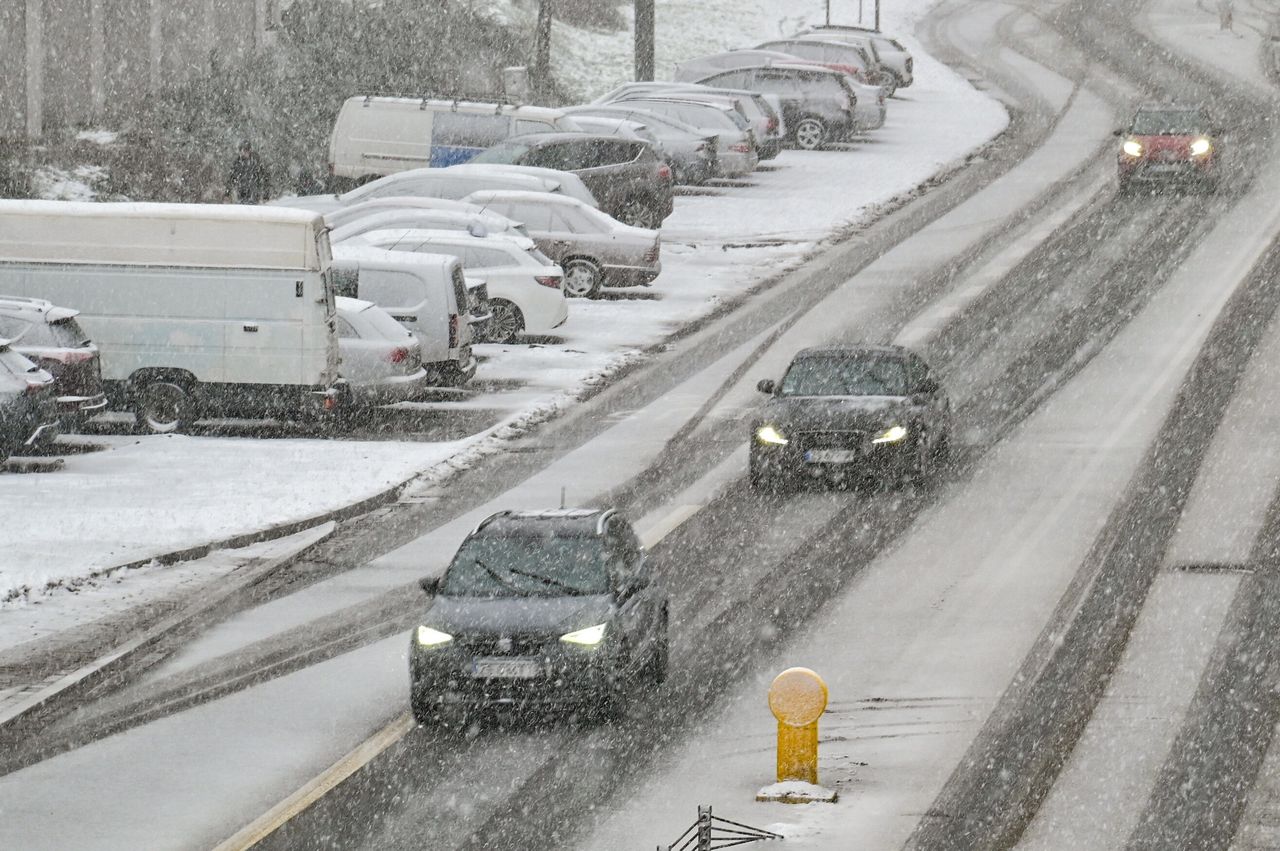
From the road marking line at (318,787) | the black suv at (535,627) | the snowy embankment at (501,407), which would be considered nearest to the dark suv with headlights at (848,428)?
the snowy embankment at (501,407)

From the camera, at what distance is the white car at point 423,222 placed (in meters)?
29.4

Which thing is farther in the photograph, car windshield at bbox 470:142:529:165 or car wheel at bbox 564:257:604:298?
car windshield at bbox 470:142:529:165

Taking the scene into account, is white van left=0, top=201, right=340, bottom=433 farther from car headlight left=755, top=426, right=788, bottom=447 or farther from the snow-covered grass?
car headlight left=755, top=426, right=788, bottom=447

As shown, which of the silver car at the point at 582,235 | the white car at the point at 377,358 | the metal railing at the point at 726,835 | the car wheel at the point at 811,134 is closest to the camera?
the metal railing at the point at 726,835

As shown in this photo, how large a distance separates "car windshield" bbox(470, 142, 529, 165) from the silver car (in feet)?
14.6

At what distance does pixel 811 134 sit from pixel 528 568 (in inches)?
1381

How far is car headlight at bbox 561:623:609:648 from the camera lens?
13.2m

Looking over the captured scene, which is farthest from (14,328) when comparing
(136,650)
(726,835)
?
(726,835)

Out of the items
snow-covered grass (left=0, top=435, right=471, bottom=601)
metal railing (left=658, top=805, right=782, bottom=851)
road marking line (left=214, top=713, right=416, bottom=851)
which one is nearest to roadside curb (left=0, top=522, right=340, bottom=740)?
snow-covered grass (left=0, top=435, right=471, bottom=601)

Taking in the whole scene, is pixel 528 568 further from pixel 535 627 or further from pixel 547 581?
pixel 535 627

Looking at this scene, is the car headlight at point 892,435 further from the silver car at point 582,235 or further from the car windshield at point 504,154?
the car windshield at point 504,154

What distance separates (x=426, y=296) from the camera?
83.7 ft

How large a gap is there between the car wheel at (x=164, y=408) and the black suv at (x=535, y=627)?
1016 centimetres

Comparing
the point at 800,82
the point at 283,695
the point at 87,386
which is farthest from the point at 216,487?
the point at 800,82
